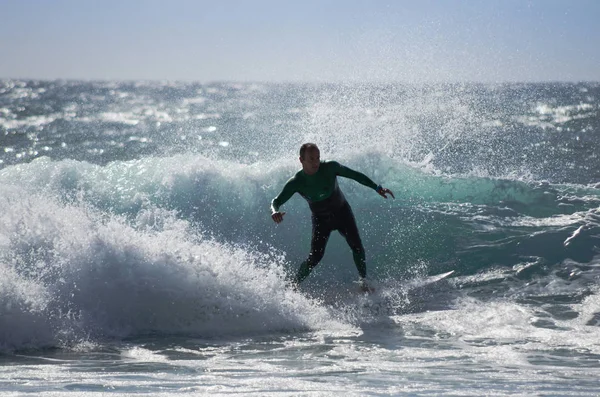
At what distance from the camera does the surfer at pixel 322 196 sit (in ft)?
26.8

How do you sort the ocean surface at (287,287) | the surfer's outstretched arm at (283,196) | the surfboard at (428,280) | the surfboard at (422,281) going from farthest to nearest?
the surfboard at (428,280), the surfboard at (422,281), the surfer's outstretched arm at (283,196), the ocean surface at (287,287)

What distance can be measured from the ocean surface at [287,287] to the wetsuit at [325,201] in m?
0.61

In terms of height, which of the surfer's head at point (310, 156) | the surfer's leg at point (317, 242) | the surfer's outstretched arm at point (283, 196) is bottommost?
the surfer's leg at point (317, 242)

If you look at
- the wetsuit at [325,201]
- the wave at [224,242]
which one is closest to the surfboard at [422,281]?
the wave at [224,242]

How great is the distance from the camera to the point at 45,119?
4400 centimetres

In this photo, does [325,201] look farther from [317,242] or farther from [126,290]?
[126,290]

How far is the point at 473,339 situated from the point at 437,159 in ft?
51.9

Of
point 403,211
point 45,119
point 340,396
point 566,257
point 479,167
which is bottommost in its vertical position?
point 340,396

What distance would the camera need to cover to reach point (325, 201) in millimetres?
8508

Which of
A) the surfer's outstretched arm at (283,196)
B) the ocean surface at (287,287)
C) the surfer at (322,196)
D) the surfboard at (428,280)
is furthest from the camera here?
the surfboard at (428,280)

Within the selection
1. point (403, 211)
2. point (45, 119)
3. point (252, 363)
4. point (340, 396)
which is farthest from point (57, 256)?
point (45, 119)

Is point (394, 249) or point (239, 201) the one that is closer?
point (394, 249)

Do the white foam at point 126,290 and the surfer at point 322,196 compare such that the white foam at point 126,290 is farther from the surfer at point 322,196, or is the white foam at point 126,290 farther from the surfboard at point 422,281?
the surfboard at point 422,281

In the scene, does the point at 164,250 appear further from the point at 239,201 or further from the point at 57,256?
the point at 239,201
